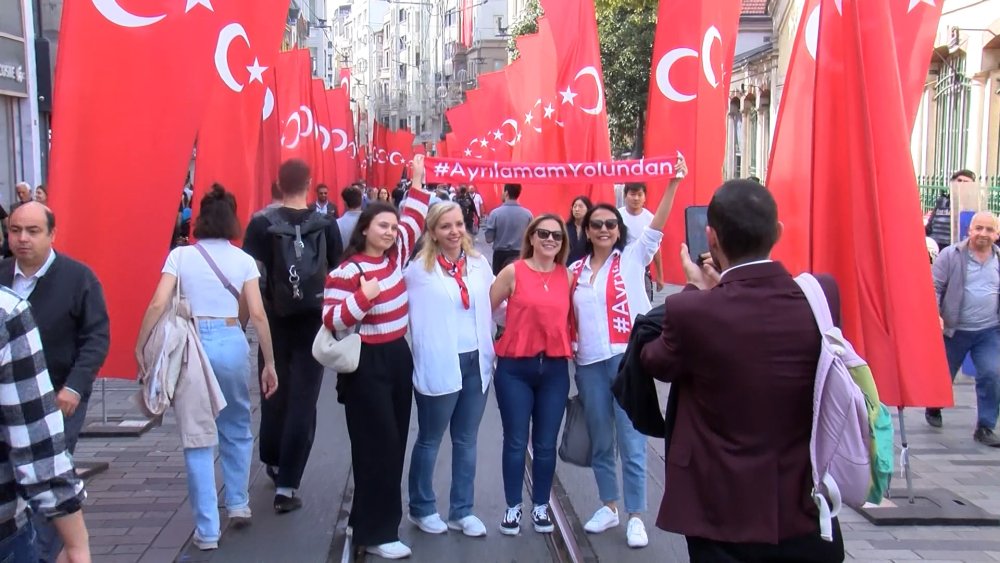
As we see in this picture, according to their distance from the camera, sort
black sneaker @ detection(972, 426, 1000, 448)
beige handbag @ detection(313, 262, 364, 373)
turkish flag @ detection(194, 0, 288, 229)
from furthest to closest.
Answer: black sneaker @ detection(972, 426, 1000, 448)
turkish flag @ detection(194, 0, 288, 229)
beige handbag @ detection(313, 262, 364, 373)

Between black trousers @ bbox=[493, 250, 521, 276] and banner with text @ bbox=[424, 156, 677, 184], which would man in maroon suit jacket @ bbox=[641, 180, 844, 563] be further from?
black trousers @ bbox=[493, 250, 521, 276]

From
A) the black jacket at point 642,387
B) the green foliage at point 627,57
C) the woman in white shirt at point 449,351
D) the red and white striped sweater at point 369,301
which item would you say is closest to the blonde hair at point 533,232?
the woman in white shirt at point 449,351

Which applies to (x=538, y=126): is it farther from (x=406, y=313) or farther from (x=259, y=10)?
(x=406, y=313)

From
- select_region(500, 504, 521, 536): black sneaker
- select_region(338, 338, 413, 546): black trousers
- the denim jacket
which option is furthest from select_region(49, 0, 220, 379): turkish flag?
the denim jacket

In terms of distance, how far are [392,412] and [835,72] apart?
3.06m

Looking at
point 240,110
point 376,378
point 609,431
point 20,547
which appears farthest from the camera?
point 240,110

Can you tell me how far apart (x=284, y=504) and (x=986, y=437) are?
17.3 feet

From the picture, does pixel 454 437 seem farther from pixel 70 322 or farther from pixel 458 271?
pixel 70 322

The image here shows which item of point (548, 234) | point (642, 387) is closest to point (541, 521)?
point (548, 234)

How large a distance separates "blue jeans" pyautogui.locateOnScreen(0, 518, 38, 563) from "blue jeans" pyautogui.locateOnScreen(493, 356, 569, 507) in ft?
10.3

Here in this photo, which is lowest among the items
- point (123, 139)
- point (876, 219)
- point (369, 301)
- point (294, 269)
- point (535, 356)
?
point (535, 356)

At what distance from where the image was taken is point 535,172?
6.24m

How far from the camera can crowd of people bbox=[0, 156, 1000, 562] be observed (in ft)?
9.95

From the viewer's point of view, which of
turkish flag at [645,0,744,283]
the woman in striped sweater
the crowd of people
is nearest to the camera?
the crowd of people
